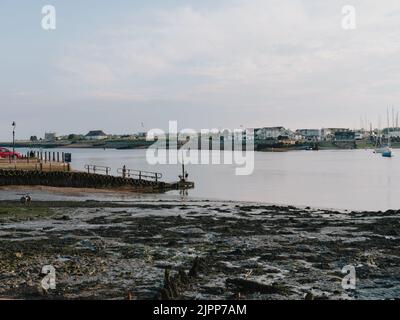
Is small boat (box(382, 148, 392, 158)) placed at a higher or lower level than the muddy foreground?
higher

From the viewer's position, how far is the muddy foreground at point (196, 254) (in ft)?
46.0

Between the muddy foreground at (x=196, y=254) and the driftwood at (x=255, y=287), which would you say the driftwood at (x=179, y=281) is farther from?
the driftwood at (x=255, y=287)

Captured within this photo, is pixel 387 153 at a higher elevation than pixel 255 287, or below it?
higher

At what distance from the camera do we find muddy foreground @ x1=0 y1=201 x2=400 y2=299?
1402 cm

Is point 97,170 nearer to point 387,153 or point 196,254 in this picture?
point 196,254

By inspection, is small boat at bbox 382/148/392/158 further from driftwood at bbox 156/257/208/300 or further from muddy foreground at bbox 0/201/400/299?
driftwood at bbox 156/257/208/300

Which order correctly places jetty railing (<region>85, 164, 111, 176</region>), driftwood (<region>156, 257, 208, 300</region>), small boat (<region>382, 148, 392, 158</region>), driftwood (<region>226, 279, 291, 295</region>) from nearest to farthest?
driftwood (<region>156, 257, 208, 300</region>)
driftwood (<region>226, 279, 291, 295</region>)
jetty railing (<region>85, 164, 111, 176</region>)
small boat (<region>382, 148, 392, 158</region>)

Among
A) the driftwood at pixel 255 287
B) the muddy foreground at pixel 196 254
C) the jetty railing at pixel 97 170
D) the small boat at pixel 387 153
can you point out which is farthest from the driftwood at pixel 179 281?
the small boat at pixel 387 153

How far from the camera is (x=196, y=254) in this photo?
750 inches

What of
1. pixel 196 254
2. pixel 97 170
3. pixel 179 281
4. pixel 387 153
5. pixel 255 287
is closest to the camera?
pixel 255 287

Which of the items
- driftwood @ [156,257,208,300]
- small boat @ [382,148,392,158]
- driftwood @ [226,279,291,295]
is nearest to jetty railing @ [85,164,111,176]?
driftwood @ [156,257,208,300]

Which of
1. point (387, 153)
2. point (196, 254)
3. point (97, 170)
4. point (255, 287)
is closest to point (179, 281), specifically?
point (255, 287)

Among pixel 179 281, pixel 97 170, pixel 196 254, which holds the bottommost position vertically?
pixel 196 254
